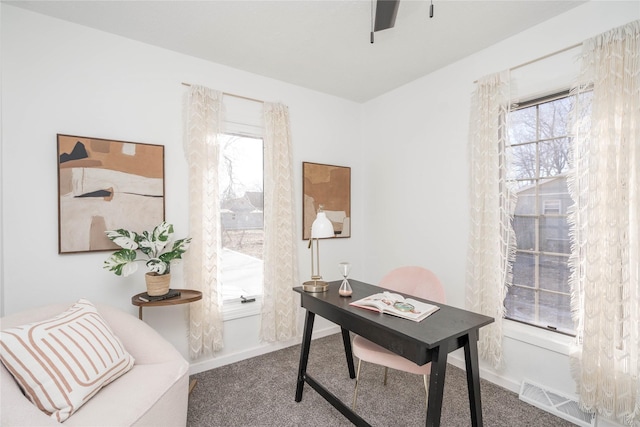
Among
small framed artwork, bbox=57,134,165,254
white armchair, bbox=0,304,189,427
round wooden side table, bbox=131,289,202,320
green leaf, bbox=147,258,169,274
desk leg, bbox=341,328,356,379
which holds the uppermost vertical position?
small framed artwork, bbox=57,134,165,254

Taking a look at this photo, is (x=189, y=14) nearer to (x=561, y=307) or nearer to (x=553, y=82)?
(x=553, y=82)

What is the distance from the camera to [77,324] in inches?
60.6

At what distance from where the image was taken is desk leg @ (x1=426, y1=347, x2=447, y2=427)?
1354 mm

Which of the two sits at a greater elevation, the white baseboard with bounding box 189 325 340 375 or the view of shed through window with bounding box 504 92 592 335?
the view of shed through window with bounding box 504 92 592 335

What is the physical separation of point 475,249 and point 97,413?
259 cm

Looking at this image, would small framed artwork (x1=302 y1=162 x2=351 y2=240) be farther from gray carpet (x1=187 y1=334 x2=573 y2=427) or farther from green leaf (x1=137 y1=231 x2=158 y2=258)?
green leaf (x1=137 y1=231 x2=158 y2=258)

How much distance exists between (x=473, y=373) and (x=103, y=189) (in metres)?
2.68

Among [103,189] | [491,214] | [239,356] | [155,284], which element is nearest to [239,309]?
[239,356]

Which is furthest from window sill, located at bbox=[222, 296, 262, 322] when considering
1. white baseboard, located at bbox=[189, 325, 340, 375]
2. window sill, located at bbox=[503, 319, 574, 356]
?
window sill, located at bbox=[503, 319, 574, 356]

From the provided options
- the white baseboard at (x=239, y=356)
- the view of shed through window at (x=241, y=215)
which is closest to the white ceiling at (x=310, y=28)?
the view of shed through window at (x=241, y=215)

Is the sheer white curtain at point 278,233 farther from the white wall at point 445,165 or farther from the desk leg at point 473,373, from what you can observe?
the desk leg at point 473,373

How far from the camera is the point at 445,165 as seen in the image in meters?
2.79

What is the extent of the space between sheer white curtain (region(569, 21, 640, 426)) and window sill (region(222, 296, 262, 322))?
251 centimetres

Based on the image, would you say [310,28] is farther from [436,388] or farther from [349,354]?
[349,354]
